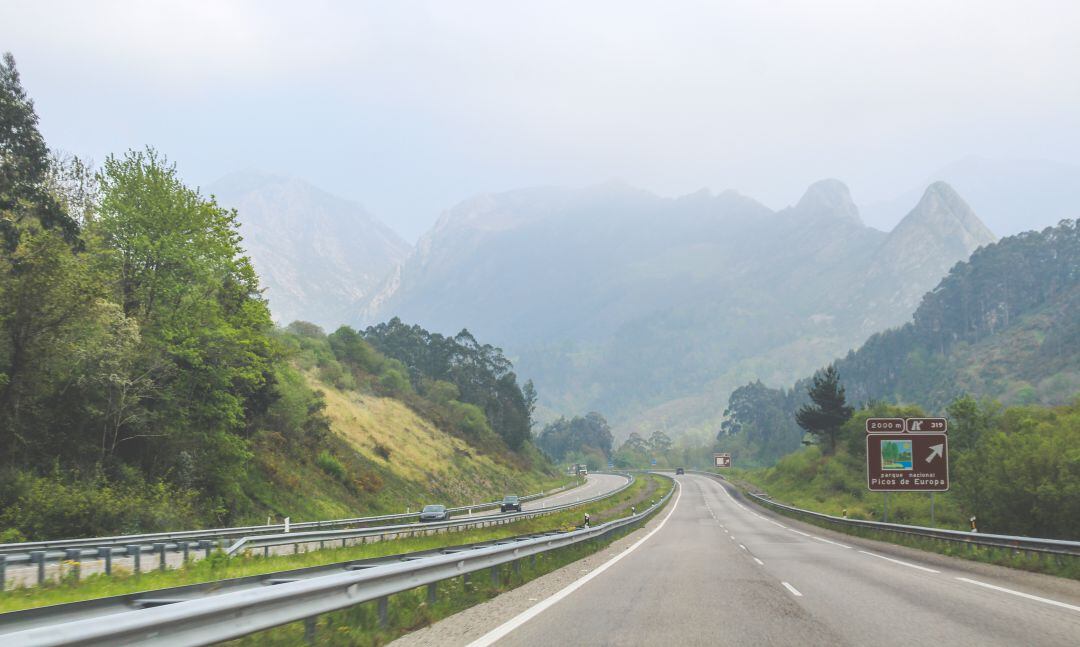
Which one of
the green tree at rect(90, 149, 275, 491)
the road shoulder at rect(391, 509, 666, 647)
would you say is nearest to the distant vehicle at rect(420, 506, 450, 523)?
the green tree at rect(90, 149, 275, 491)

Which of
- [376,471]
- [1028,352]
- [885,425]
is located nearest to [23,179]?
[376,471]

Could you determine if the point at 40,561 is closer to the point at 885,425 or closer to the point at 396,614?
the point at 396,614

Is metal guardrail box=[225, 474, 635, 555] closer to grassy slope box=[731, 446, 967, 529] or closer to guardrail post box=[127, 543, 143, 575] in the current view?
guardrail post box=[127, 543, 143, 575]

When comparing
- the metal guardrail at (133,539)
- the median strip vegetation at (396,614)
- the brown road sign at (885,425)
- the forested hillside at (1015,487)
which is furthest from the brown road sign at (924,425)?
the metal guardrail at (133,539)

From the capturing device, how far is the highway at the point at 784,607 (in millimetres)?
9094

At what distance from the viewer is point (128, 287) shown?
3634cm

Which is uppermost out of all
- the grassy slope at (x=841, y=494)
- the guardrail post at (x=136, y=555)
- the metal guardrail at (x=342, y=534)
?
the guardrail post at (x=136, y=555)

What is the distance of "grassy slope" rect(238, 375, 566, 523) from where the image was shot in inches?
1801

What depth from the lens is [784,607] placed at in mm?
11578

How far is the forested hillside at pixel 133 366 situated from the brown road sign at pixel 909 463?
2989cm

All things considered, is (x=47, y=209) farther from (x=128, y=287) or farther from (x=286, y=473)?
(x=286, y=473)

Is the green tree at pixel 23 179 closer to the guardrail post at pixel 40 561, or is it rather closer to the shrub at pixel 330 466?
the guardrail post at pixel 40 561

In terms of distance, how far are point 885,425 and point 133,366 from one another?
33.1 m

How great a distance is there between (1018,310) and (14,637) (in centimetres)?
22976
